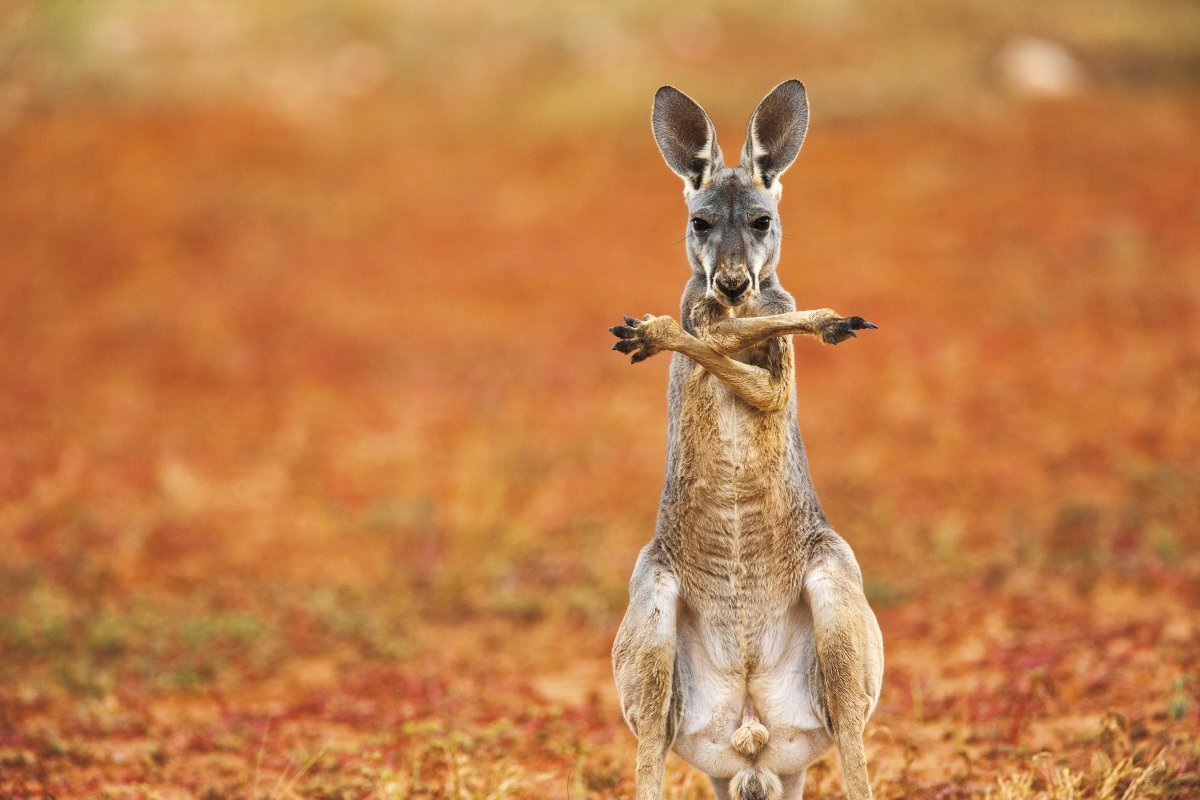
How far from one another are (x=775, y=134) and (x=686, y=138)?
323mm

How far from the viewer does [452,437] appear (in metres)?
12.8

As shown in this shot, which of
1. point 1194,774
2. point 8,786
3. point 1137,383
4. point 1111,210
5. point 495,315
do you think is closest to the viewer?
point 1194,774

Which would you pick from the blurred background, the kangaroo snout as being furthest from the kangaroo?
the blurred background

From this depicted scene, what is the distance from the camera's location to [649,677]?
3801 mm

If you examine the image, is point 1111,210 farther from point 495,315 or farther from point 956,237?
point 495,315

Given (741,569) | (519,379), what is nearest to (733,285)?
(741,569)

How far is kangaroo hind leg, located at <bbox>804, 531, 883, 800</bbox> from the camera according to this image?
3.72 metres

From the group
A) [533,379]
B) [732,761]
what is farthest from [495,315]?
[732,761]

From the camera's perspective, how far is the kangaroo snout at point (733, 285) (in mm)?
3725

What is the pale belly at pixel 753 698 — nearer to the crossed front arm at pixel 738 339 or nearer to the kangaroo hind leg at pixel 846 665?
the kangaroo hind leg at pixel 846 665

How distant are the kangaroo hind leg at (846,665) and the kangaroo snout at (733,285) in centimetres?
99

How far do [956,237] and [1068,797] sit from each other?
49.5ft

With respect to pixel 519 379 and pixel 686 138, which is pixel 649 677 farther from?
pixel 519 379

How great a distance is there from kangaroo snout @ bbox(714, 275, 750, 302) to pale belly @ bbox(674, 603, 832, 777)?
1110mm
